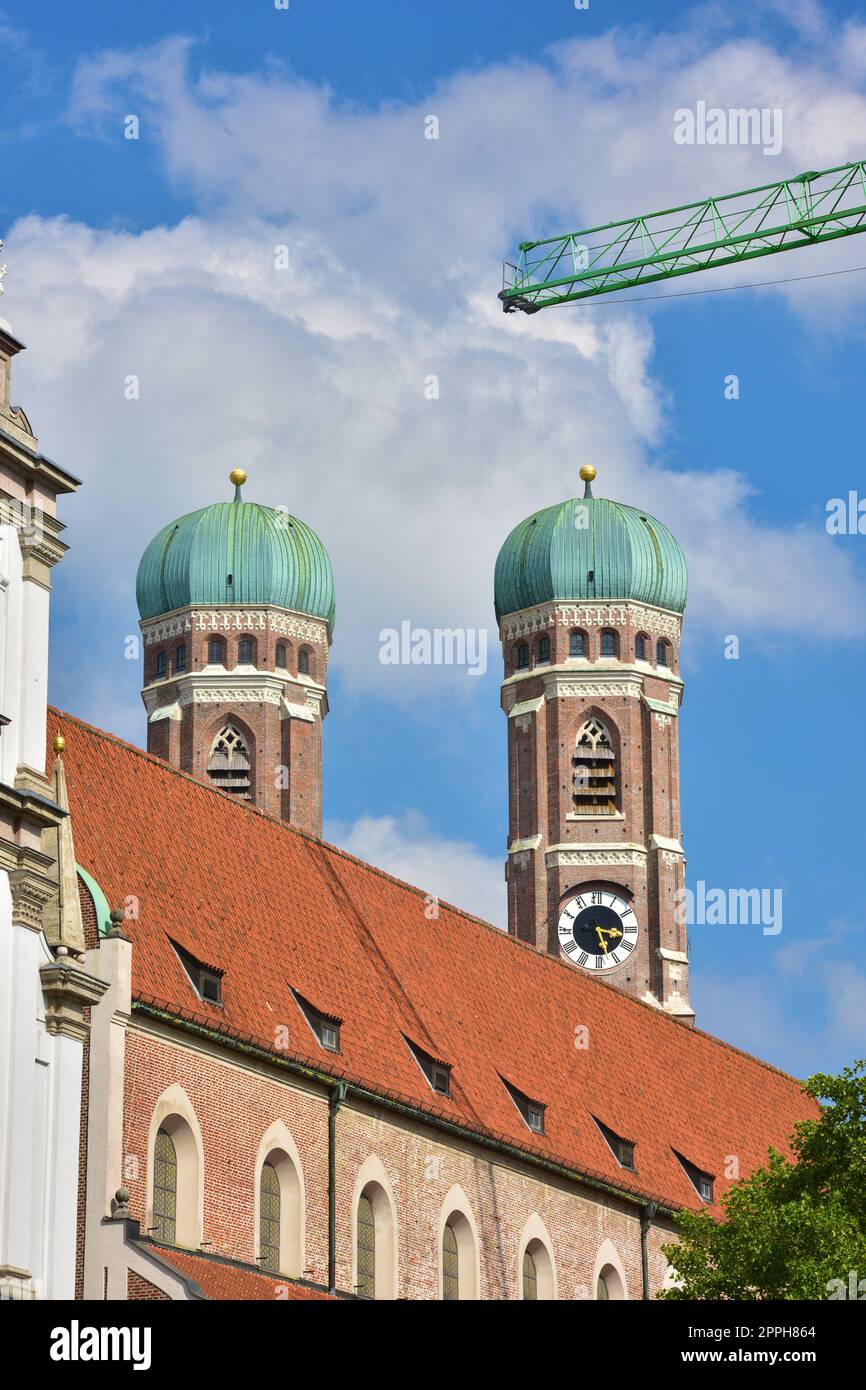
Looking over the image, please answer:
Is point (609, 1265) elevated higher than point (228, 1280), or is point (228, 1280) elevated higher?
point (609, 1265)

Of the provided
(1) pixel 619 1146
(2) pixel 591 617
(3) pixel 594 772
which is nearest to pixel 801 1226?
(1) pixel 619 1146

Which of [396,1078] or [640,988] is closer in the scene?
[396,1078]

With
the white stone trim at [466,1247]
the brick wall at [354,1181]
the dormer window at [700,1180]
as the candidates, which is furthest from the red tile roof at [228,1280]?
the dormer window at [700,1180]

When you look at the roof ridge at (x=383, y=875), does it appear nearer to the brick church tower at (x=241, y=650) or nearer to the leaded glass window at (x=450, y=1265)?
the leaded glass window at (x=450, y=1265)

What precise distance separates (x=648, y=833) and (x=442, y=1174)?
174 ft

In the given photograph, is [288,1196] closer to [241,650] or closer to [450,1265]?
[450,1265]

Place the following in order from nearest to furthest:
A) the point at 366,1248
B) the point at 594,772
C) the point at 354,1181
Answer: the point at 354,1181, the point at 366,1248, the point at 594,772

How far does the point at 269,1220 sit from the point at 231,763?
204 ft

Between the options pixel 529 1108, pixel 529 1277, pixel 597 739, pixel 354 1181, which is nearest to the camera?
pixel 354 1181

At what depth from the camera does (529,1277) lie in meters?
52.1

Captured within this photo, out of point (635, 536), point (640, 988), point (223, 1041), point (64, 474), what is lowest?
point (223, 1041)

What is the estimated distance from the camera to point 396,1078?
4950cm
